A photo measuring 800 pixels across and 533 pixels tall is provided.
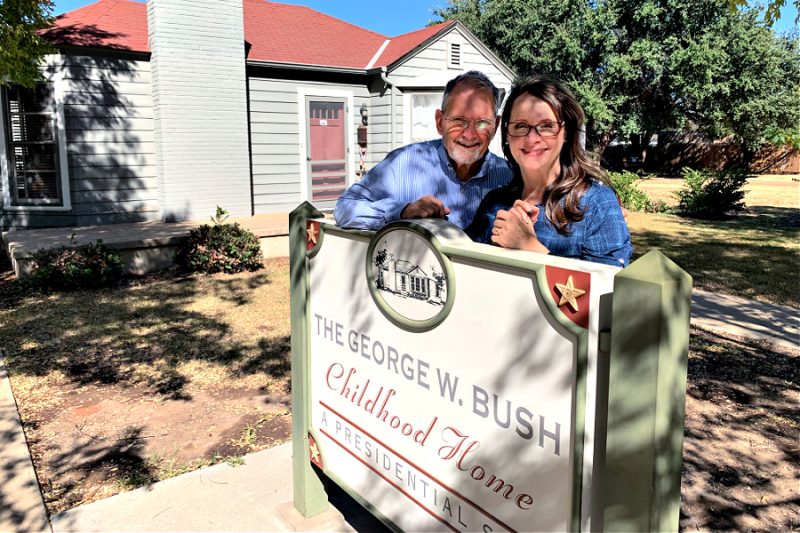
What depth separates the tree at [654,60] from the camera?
2366cm

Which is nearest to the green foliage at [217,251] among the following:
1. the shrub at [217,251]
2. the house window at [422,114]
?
the shrub at [217,251]

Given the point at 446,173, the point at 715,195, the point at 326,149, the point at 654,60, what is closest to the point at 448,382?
the point at 446,173

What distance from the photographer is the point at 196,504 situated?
10.2 feet

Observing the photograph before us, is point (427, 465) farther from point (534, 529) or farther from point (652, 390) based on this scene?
point (652, 390)

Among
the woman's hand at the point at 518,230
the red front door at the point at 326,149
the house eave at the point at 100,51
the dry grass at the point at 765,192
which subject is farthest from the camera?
the dry grass at the point at 765,192

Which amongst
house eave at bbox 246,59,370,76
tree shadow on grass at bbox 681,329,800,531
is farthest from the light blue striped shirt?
house eave at bbox 246,59,370,76

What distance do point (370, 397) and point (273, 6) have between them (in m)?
13.1

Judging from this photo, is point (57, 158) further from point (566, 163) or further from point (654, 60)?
point (654, 60)

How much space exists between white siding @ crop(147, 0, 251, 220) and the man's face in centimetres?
917

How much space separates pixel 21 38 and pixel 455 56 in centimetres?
827

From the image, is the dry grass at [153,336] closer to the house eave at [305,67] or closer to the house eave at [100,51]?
the house eave at [100,51]

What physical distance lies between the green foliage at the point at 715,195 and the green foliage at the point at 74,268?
40.9 feet

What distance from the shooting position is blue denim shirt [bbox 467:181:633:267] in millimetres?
1899

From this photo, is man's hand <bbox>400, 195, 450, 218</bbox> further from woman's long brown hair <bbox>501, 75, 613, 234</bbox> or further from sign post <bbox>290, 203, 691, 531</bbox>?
woman's long brown hair <bbox>501, 75, 613, 234</bbox>
